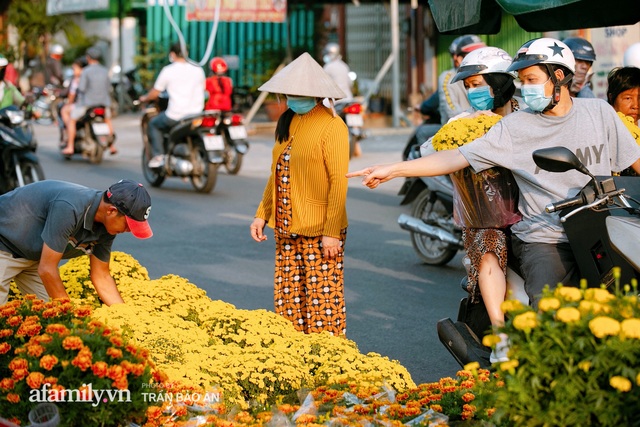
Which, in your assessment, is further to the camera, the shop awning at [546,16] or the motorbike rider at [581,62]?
the motorbike rider at [581,62]

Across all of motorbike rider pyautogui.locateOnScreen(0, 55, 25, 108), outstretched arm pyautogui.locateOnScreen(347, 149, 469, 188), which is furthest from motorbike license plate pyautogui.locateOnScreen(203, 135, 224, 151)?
outstretched arm pyautogui.locateOnScreen(347, 149, 469, 188)

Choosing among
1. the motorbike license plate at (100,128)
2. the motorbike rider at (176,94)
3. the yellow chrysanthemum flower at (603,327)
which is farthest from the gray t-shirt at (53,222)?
the motorbike license plate at (100,128)

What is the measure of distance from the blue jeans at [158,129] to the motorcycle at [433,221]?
4.99m

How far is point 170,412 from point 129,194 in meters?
1.23

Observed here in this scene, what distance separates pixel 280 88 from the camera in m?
5.86

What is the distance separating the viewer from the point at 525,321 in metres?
3.17

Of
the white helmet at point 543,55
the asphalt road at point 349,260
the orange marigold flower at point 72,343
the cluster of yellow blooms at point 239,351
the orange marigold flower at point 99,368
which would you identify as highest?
the white helmet at point 543,55

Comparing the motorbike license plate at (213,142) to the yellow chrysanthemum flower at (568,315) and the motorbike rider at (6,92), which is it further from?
the yellow chrysanthemum flower at (568,315)

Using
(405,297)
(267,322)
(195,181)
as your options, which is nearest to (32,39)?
(195,181)

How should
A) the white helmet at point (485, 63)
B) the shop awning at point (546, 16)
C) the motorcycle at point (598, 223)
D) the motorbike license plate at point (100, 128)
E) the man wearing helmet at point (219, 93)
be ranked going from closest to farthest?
1. the motorcycle at point (598, 223)
2. the white helmet at point (485, 63)
3. the shop awning at point (546, 16)
4. the man wearing helmet at point (219, 93)
5. the motorbike license plate at point (100, 128)

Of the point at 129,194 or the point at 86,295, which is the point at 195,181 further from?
the point at 129,194

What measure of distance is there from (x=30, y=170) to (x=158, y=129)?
239 cm

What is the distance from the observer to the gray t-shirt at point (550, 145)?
4.89 meters

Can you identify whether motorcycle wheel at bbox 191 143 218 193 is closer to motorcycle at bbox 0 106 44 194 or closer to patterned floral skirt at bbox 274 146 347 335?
motorcycle at bbox 0 106 44 194
